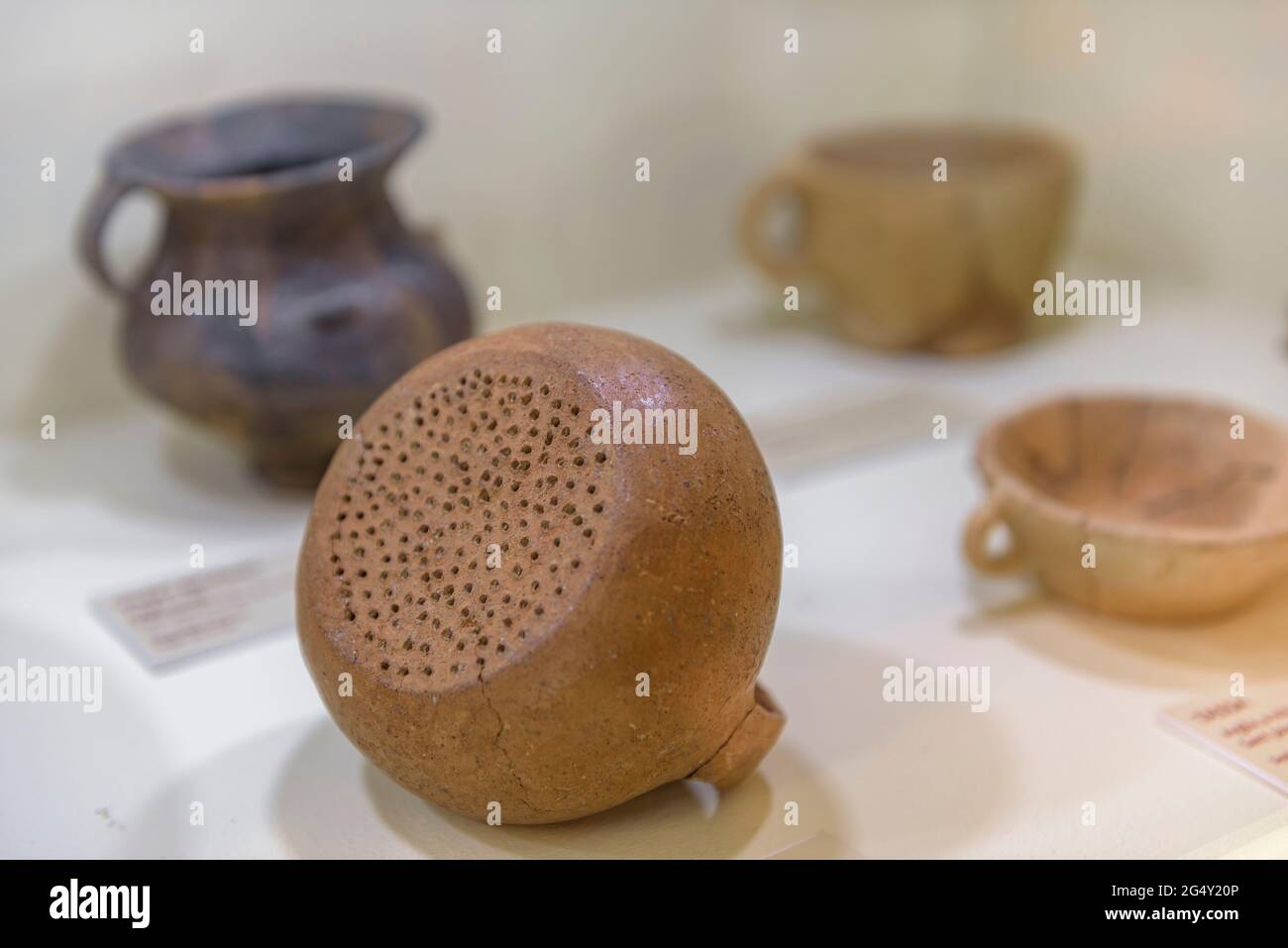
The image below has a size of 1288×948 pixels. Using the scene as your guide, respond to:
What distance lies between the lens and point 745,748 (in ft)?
3.62

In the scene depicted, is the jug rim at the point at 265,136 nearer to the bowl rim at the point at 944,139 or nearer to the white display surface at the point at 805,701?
the white display surface at the point at 805,701

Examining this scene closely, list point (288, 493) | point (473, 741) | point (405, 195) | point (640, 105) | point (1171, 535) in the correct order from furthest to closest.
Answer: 1. point (640, 105)
2. point (405, 195)
3. point (288, 493)
4. point (1171, 535)
5. point (473, 741)

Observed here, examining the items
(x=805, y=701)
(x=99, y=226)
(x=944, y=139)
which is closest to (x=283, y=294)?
(x=99, y=226)

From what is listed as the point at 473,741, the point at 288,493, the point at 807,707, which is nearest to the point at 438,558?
the point at 473,741

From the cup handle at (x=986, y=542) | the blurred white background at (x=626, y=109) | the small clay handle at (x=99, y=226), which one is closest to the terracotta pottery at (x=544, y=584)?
the cup handle at (x=986, y=542)

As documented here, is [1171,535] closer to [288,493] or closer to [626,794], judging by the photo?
[626,794]

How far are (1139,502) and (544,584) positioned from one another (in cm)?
75

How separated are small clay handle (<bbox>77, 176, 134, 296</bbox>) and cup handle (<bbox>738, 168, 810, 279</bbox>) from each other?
0.82 meters

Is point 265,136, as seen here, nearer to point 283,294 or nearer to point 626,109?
point 283,294

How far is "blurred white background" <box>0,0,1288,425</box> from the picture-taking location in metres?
1.85

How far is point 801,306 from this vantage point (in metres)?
2.27

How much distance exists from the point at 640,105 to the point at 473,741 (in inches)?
53.9

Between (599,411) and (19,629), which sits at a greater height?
(599,411)

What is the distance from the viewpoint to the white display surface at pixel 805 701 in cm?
113
